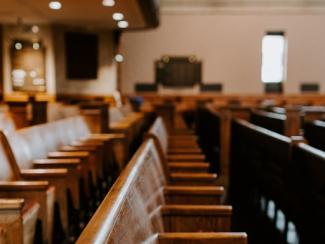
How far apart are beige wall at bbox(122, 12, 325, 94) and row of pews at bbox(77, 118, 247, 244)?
8.40 meters

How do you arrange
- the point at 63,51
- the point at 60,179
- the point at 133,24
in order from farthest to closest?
1. the point at 63,51
2. the point at 133,24
3. the point at 60,179

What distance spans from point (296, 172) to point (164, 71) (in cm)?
893

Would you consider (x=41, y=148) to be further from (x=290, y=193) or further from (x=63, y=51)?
(x=63, y=51)

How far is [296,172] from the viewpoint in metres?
2.30

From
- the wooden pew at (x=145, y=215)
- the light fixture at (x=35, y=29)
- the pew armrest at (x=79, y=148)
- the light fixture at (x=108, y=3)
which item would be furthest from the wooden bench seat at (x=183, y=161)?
the light fixture at (x=35, y=29)

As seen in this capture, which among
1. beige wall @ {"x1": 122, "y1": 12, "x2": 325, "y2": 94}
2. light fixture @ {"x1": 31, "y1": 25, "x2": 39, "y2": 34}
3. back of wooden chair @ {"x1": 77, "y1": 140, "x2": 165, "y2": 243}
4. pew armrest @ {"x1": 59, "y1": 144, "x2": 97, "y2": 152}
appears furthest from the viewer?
beige wall @ {"x1": 122, "y1": 12, "x2": 325, "y2": 94}

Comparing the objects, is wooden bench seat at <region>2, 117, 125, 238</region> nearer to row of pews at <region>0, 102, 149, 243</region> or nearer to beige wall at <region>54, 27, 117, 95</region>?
row of pews at <region>0, 102, 149, 243</region>

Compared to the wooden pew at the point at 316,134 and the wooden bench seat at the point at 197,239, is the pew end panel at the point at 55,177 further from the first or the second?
the wooden pew at the point at 316,134

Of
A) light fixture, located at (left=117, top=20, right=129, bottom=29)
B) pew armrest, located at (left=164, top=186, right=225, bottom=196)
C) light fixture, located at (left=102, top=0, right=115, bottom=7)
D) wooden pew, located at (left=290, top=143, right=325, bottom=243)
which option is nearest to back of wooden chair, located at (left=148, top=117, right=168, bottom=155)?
pew armrest, located at (left=164, top=186, right=225, bottom=196)

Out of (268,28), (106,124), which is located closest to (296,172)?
(106,124)

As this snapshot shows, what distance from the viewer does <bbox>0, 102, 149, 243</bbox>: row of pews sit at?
1743 mm

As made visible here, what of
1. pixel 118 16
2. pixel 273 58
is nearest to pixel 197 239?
pixel 118 16

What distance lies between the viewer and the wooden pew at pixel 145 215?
0.88 meters

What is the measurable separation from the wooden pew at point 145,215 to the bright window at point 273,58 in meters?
9.61
